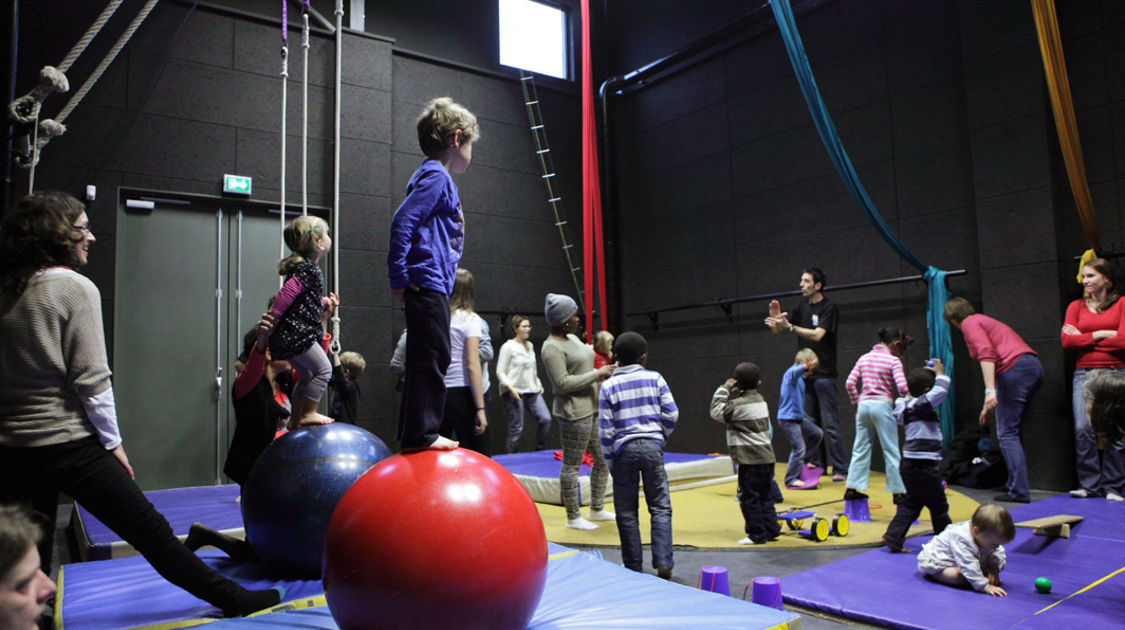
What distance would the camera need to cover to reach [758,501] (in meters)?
4.00

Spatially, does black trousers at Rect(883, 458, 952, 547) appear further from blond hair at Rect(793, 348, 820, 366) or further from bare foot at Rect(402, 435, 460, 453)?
bare foot at Rect(402, 435, 460, 453)

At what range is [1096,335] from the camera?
4.75 metres

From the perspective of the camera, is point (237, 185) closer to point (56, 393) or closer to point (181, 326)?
point (181, 326)

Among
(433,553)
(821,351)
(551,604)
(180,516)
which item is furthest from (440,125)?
(821,351)

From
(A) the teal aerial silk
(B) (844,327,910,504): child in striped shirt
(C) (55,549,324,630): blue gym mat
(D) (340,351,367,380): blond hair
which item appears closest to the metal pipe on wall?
(D) (340,351,367,380): blond hair

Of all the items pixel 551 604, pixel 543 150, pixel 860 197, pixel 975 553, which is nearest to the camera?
pixel 551 604

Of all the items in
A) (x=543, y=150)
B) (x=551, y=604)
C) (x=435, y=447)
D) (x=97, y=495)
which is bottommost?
(x=551, y=604)

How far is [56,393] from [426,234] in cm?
110

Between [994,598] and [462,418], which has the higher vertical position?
[462,418]

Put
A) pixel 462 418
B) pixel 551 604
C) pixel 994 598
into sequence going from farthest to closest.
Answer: pixel 462 418 < pixel 994 598 < pixel 551 604

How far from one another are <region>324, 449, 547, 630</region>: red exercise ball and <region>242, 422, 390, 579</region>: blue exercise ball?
0.86 meters

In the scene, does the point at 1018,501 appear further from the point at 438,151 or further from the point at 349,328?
the point at 349,328

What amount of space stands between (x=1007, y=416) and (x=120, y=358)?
6.98 meters

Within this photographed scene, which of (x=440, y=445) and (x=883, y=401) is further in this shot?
(x=883, y=401)
